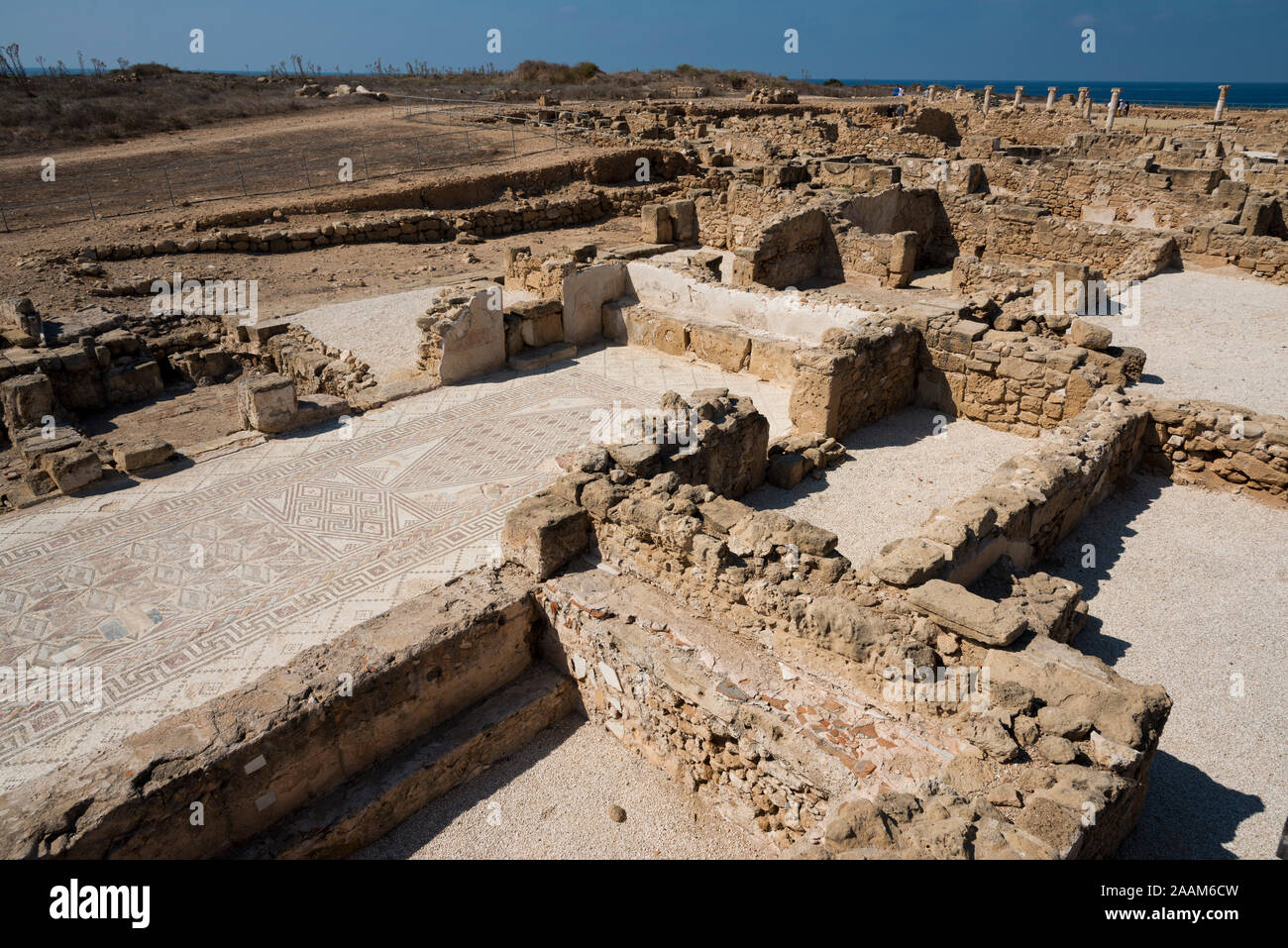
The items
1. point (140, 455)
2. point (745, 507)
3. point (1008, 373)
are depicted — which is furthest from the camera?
point (1008, 373)

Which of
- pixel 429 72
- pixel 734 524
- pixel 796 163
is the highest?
pixel 429 72

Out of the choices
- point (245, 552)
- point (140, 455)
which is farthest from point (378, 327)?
point (245, 552)

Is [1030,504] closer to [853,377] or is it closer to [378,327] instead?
[853,377]

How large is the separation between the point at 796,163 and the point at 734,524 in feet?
49.8

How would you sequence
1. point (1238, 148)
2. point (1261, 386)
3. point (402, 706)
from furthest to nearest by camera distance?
point (1238, 148), point (1261, 386), point (402, 706)

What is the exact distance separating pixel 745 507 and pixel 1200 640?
358 centimetres

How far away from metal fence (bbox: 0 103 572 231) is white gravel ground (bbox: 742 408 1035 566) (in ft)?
60.9

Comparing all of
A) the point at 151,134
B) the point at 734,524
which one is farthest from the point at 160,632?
the point at 151,134

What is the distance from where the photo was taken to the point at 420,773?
521 cm

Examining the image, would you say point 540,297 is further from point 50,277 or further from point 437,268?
point 50,277

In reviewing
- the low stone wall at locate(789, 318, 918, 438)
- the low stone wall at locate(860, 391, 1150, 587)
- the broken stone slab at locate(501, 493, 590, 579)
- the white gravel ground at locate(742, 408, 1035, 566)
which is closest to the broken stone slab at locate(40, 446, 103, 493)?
the broken stone slab at locate(501, 493, 590, 579)

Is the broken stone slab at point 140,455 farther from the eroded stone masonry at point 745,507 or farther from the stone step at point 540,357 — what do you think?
the stone step at point 540,357

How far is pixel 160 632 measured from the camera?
19.6ft

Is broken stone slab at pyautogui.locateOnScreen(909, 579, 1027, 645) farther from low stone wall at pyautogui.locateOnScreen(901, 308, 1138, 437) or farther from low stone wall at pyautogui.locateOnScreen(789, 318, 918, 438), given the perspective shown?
low stone wall at pyautogui.locateOnScreen(901, 308, 1138, 437)
